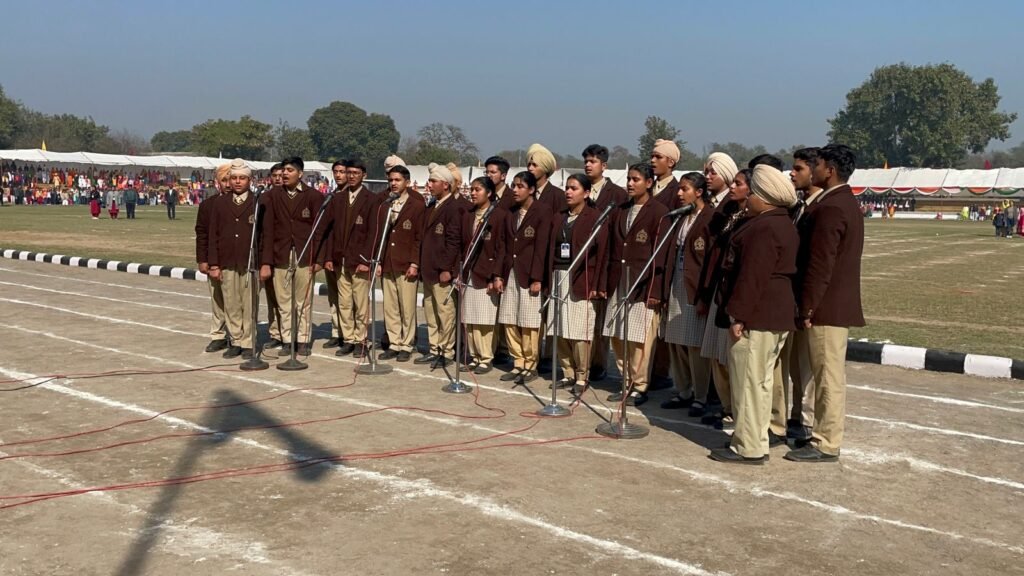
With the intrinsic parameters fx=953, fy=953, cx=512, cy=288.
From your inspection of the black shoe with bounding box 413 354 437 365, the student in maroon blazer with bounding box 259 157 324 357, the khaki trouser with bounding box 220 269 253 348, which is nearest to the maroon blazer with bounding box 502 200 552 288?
the black shoe with bounding box 413 354 437 365

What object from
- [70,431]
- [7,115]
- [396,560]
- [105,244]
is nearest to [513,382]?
[70,431]

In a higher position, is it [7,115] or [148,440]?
[7,115]

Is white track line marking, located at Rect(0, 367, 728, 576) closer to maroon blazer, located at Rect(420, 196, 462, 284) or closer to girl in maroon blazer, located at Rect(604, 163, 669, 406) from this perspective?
girl in maroon blazer, located at Rect(604, 163, 669, 406)

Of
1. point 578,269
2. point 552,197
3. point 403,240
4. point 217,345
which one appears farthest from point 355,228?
point 578,269

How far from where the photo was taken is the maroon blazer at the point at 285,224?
30.6 feet

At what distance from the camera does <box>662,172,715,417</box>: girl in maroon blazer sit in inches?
273

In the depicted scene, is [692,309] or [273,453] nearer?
[273,453]

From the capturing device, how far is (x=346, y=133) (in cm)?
10138

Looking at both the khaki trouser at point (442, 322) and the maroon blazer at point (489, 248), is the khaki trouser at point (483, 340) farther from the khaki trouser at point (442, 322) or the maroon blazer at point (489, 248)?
the maroon blazer at point (489, 248)

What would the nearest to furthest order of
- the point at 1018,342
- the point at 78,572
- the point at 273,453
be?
the point at 78,572 < the point at 273,453 < the point at 1018,342

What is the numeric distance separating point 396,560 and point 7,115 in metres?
85.5

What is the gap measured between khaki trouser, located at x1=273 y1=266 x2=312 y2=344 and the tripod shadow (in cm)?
A: 186

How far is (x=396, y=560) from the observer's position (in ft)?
13.7

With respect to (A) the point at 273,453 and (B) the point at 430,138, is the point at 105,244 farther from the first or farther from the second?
(B) the point at 430,138
